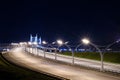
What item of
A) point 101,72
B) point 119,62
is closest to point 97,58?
point 119,62

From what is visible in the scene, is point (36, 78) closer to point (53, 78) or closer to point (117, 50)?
point (53, 78)

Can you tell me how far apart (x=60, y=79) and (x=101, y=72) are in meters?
14.8

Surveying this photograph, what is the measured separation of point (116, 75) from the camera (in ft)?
150

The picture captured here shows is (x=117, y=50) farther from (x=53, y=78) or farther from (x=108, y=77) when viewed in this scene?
(x=53, y=78)

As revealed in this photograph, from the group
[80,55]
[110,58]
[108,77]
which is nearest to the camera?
[108,77]

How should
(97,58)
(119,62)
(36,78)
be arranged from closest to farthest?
1. (36,78)
2. (119,62)
3. (97,58)

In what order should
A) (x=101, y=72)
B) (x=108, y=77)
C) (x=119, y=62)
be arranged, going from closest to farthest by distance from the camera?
1. (x=108, y=77)
2. (x=101, y=72)
3. (x=119, y=62)

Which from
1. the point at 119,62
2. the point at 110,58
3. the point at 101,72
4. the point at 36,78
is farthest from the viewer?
the point at 110,58

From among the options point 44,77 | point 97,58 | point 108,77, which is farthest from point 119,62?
point 44,77

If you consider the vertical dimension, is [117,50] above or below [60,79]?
above

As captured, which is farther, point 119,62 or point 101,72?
point 119,62

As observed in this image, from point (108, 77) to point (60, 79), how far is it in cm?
974

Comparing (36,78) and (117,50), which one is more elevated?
(117,50)

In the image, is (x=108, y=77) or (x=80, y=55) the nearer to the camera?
(x=108, y=77)
